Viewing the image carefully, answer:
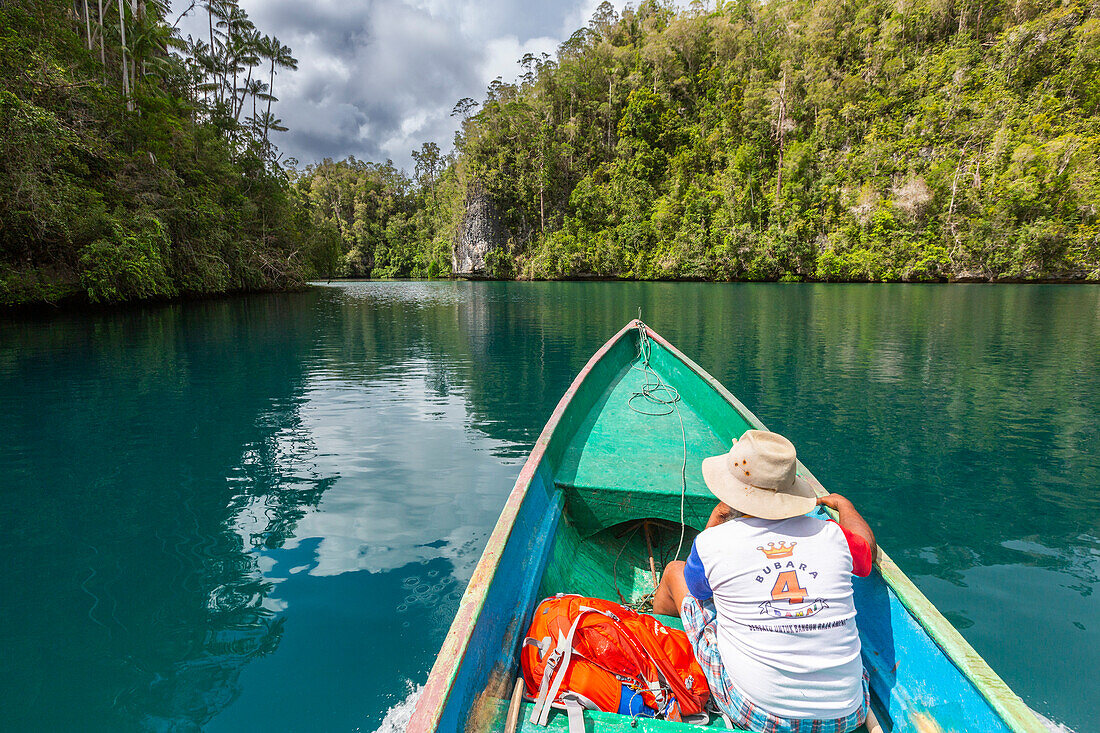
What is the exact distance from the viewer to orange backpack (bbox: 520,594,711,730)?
166 cm

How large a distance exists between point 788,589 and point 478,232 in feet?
167

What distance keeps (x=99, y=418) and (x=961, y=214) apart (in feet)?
133

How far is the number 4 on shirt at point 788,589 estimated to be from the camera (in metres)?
1.45

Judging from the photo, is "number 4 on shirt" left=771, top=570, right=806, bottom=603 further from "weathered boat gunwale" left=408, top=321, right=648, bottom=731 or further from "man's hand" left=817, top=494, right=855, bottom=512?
"weathered boat gunwale" left=408, top=321, right=648, bottom=731

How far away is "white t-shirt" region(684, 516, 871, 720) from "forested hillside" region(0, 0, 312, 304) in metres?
16.8

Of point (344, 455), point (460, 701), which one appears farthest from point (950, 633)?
point (344, 455)

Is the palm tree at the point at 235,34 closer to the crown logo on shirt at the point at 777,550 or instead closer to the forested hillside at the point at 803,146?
the forested hillside at the point at 803,146

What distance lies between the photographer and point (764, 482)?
5.39 ft

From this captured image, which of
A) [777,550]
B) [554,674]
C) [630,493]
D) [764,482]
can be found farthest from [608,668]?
[630,493]

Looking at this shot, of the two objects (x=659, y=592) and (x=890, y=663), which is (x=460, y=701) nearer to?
(x=659, y=592)

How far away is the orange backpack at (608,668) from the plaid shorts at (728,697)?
9 centimetres

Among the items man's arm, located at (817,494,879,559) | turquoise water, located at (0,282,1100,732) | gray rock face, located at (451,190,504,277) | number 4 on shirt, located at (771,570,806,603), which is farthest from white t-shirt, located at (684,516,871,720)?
gray rock face, located at (451,190,504,277)

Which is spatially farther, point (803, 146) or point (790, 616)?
point (803, 146)

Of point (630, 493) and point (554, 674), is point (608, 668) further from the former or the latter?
point (630, 493)
